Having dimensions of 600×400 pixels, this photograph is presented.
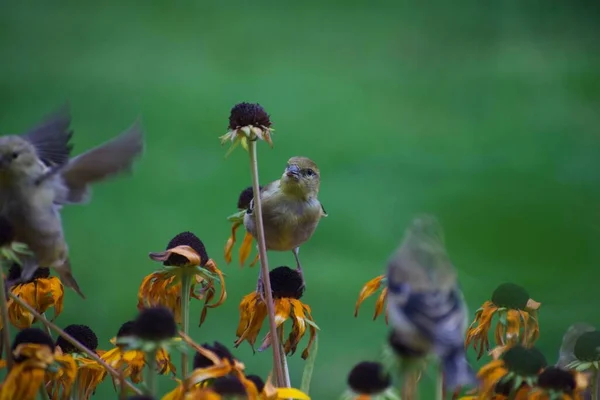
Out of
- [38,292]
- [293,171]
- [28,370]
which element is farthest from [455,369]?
[293,171]

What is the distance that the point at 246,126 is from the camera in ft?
3.48

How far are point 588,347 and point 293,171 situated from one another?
55 cm

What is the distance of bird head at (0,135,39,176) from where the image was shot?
1066 mm

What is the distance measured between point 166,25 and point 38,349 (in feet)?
12.4

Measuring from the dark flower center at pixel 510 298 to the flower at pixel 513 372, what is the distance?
0.59ft

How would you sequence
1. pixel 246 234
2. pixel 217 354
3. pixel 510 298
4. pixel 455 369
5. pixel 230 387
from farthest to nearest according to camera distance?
pixel 246 234, pixel 510 298, pixel 217 354, pixel 230 387, pixel 455 369

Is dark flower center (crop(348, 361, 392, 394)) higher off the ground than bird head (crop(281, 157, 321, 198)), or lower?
lower

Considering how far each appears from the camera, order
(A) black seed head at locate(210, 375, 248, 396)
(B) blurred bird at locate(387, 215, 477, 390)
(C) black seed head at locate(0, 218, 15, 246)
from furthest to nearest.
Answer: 1. (C) black seed head at locate(0, 218, 15, 246)
2. (A) black seed head at locate(210, 375, 248, 396)
3. (B) blurred bird at locate(387, 215, 477, 390)

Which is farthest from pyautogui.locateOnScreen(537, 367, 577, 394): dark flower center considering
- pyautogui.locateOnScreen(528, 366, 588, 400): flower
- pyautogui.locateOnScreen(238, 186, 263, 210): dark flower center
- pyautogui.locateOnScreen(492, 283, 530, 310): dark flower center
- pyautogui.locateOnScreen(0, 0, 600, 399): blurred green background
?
pyautogui.locateOnScreen(0, 0, 600, 399): blurred green background

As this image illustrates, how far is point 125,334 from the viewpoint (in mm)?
1085

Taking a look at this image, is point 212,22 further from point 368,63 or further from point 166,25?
point 368,63

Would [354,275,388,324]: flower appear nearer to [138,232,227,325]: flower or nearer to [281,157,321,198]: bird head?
[138,232,227,325]: flower

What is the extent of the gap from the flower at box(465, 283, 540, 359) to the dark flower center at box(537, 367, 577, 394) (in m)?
0.22

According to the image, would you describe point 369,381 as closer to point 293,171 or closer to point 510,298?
point 510,298
